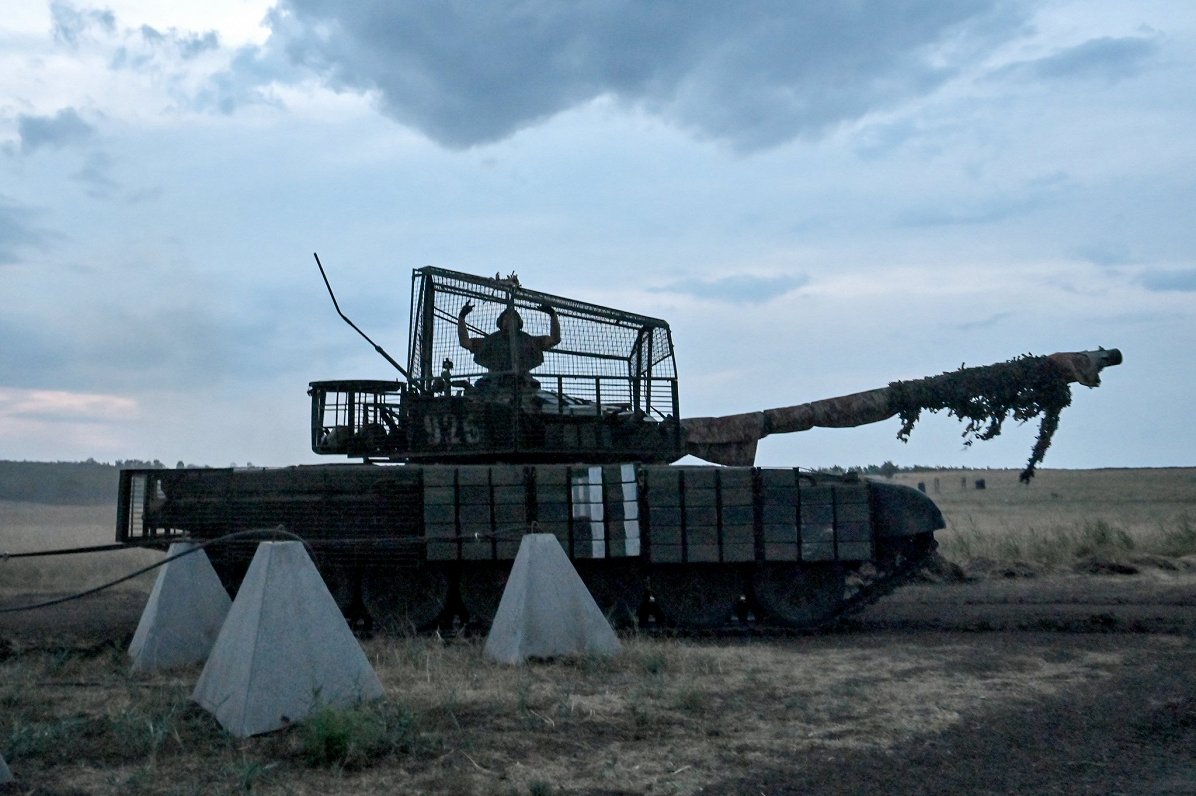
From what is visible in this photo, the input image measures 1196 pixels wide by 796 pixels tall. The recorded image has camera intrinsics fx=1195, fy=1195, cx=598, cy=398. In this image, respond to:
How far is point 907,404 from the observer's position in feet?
38.6

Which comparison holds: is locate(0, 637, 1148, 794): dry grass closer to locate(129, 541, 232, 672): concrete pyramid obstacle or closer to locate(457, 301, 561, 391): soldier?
locate(129, 541, 232, 672): concrete pyramid obstacle

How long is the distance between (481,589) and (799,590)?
3.11m

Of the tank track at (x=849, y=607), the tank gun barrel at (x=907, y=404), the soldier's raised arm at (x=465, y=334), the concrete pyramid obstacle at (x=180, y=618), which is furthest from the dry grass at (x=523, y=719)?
the soldier's raised arm at (x=465, y=334)

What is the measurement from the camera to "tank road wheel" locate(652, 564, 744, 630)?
11578 mm

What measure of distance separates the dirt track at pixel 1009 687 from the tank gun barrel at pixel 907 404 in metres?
2.11

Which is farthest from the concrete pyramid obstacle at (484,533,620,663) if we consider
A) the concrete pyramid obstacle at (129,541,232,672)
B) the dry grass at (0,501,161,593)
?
the dry grass at (0,501,161,593)

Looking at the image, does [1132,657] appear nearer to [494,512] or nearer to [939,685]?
[939,685]

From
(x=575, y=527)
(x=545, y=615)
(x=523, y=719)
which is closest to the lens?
(x=523, y=719)

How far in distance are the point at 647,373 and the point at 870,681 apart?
16.4ft

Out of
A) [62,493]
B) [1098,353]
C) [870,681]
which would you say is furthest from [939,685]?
[62,493]

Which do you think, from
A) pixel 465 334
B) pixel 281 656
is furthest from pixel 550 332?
pixel 281 656

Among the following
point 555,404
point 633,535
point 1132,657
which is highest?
point 555,404

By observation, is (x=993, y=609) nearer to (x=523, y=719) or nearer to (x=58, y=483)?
(x=523, y=719)

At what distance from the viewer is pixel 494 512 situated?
1107 cm
